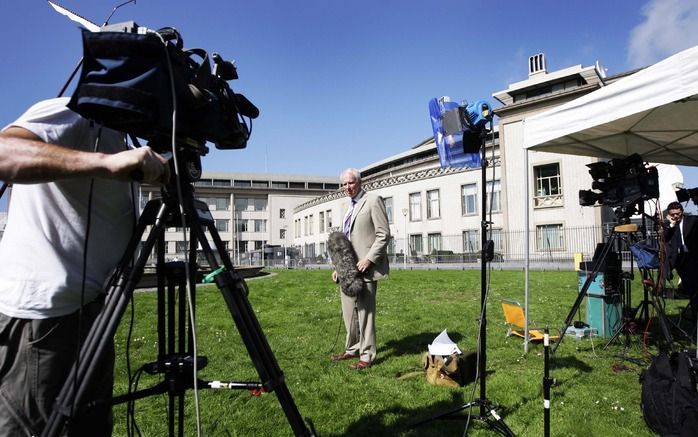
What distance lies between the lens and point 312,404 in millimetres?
3777

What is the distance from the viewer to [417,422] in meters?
3.29

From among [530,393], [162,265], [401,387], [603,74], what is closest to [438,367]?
[401,387]

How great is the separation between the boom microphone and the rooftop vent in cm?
3846

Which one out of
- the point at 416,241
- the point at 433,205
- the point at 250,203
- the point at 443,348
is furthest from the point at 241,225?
the point at 443,348

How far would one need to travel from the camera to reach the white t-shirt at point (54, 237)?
1.50m

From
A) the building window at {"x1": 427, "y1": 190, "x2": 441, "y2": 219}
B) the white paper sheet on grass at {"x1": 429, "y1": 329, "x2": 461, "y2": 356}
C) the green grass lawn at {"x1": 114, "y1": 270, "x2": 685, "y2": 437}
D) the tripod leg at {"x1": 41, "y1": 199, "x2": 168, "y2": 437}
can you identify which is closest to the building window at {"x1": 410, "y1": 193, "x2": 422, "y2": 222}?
the building window at {"x1": 427, "y1": 190, "x2": 441, "y2": 219}

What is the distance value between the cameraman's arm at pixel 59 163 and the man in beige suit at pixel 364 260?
3.82 metres

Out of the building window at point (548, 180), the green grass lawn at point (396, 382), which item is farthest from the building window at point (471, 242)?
the green grass lawn at point (396, 382)

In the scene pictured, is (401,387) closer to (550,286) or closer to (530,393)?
(530,393)

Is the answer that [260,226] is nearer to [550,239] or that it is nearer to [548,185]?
[548,185]

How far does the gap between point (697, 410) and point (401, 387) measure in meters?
2.27

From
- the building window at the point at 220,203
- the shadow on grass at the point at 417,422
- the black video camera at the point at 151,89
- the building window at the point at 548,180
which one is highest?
the building window at the point at 220,203

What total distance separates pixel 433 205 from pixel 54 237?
129 feet

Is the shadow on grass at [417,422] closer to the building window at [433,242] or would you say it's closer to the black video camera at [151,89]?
the black video camera at [151,89]
